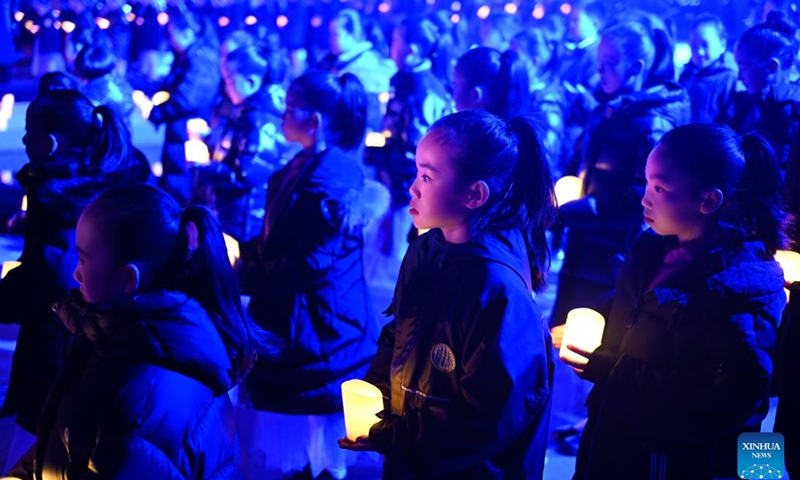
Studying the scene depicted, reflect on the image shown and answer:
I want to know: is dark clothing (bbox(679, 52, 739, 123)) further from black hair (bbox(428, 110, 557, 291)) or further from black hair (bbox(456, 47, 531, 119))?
black hair (bbox(428, 110, 557, 291))

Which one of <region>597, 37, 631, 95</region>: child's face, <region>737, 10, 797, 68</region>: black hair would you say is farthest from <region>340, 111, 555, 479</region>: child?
<region>737, 10, 797, 68</region>: black hair

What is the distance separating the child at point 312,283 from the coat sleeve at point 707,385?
1436mm

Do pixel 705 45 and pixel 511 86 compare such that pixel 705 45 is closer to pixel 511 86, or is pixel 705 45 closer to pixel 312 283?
pixel 511 86

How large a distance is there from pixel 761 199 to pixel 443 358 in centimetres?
103

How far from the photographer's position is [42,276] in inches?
110

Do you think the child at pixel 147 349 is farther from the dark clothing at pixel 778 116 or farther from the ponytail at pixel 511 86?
the dark clothing at pixel 778 116

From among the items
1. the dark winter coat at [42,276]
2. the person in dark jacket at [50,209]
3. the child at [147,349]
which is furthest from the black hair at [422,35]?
the child at [147,349]

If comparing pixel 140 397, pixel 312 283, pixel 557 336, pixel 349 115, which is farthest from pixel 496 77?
pixel 140 397

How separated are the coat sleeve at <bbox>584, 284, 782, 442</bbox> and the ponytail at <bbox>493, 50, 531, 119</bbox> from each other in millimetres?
2088

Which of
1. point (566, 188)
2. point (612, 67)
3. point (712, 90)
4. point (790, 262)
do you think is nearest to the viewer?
point (790, 262)

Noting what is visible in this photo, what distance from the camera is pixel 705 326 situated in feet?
6.42

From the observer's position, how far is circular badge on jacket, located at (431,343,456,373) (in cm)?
176

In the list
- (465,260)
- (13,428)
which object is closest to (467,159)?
(465,260)

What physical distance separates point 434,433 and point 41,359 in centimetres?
189
